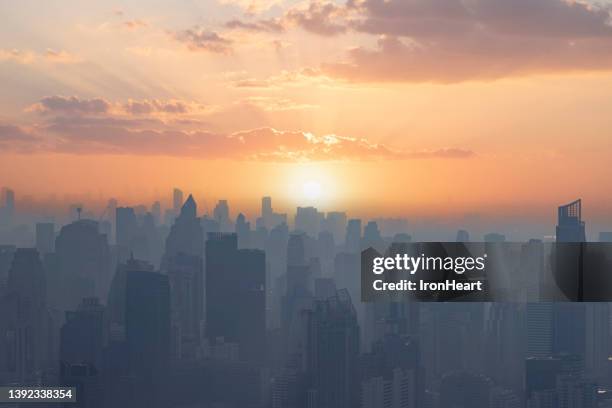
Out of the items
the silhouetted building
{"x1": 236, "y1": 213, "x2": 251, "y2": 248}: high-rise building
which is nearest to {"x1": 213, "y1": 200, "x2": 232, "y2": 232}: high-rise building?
{"x1": 236, "y1": 213, "x2": 251, "y2": 248}: high-rise building

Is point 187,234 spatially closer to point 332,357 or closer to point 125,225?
point 125,225

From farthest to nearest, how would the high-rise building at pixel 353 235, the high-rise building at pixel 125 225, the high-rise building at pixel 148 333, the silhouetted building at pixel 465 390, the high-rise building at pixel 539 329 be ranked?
the high-rise building at pixel 125 225, the high-rise building at pixel 353 235, the high-rise building at pixel 539 329, the high-rise building at pixel 148 333, the silhouetted building at pixel 465 390

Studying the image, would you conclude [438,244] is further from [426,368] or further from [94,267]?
[94,267]

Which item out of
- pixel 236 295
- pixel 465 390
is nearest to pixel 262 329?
pixel 236 295

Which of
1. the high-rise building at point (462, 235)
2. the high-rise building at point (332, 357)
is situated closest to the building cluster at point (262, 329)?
the high-rise building at point (332, 357)

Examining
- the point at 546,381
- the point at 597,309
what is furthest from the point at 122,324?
the point at 597,309

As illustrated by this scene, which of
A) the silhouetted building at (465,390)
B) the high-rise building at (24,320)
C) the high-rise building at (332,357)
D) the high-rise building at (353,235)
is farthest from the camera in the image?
the high-rise building at (353,235)

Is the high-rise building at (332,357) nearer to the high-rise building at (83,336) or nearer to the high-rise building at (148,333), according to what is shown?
the high-rise building at (148,333)

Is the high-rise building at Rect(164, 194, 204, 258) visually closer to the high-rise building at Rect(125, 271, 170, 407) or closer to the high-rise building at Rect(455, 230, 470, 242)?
the high-rise building at Rect(125, 271, 170, 407)

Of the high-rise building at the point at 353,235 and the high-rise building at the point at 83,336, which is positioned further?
the high-rise building at the point at 353,235
